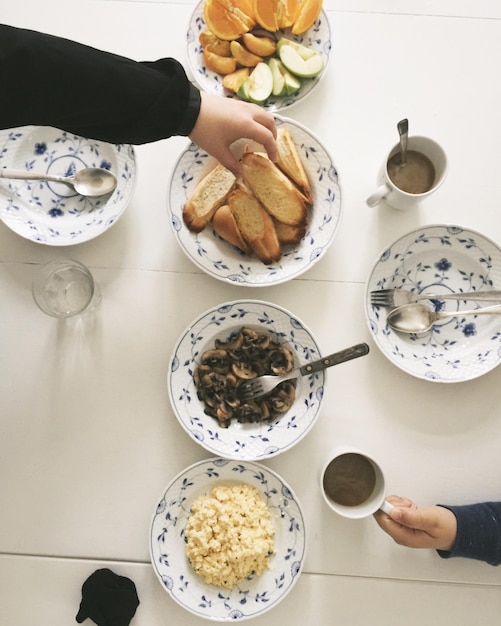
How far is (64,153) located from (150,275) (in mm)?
292

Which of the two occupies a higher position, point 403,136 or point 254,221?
point 403,136

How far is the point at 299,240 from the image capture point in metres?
1.05

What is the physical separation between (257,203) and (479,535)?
73 cm

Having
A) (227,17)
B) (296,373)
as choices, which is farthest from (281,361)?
(227,17)

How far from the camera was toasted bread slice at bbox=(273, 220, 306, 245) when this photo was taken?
1044mm

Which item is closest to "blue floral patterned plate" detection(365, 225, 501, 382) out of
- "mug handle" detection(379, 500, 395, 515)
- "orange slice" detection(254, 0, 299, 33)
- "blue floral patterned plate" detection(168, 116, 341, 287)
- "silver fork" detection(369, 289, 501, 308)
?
"silver fork" detection(369, 289, 501, 308)

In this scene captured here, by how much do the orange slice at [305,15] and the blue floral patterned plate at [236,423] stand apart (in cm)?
53

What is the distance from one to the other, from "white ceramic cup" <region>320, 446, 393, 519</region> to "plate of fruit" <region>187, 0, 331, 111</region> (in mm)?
672

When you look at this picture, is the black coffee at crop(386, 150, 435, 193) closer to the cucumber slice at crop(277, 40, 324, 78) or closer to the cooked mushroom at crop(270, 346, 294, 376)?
the cucumber slice at crop(277, 40, 324, 78)

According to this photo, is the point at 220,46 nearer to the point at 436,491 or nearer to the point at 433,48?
the point at 433,48

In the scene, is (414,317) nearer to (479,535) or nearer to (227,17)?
(479,535)

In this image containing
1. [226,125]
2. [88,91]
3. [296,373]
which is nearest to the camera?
[88,91]

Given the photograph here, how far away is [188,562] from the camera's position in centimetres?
106

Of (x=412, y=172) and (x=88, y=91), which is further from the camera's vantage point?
(x=412, y=172)
